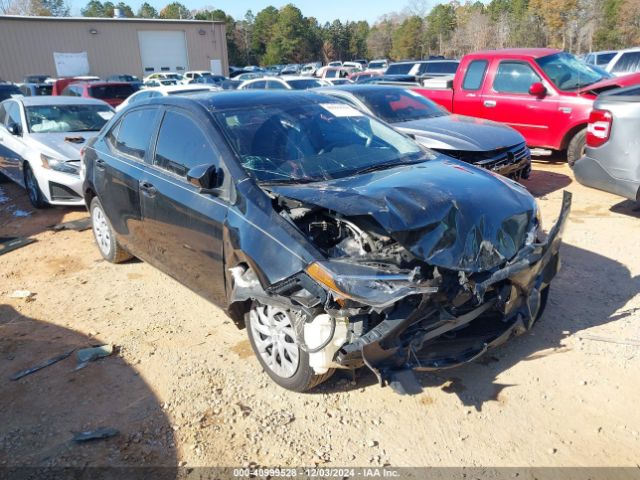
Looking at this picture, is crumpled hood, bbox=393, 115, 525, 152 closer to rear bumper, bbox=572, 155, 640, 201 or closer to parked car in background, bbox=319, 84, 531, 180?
parked car in background, bbox=319, 84, 531, 180

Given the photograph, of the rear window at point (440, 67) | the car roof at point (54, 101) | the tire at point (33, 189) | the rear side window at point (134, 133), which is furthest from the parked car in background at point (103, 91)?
the rear side window at point (134, 133)

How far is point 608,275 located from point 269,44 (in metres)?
65.5

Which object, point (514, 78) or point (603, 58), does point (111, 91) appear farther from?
point (603, 58)

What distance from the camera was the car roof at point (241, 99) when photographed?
3.97 meters

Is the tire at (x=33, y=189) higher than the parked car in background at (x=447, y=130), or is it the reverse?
the parked car in background at (x=447, y=130)

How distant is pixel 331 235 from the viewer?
3.14 m

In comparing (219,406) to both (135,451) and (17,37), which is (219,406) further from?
(17,37)

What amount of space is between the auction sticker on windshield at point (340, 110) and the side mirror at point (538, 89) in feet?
16.8

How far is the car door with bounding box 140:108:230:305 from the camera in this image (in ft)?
11.5

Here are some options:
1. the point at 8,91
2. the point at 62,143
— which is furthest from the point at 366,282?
the point at 8,91

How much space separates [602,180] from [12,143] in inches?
330

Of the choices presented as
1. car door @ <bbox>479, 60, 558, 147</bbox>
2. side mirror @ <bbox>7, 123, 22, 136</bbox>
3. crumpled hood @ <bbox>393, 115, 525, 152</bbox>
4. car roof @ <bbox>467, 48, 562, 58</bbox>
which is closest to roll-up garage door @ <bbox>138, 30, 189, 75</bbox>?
side mirror @ <bbox>7, 123, 22, 136</bbox>

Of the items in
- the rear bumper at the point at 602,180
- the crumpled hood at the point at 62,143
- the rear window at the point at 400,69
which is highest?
the rear window at the point at 400,69

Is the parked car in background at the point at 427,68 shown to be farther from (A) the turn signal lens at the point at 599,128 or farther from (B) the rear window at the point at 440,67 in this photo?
(A) the turn signal lens at the point at 599,128
